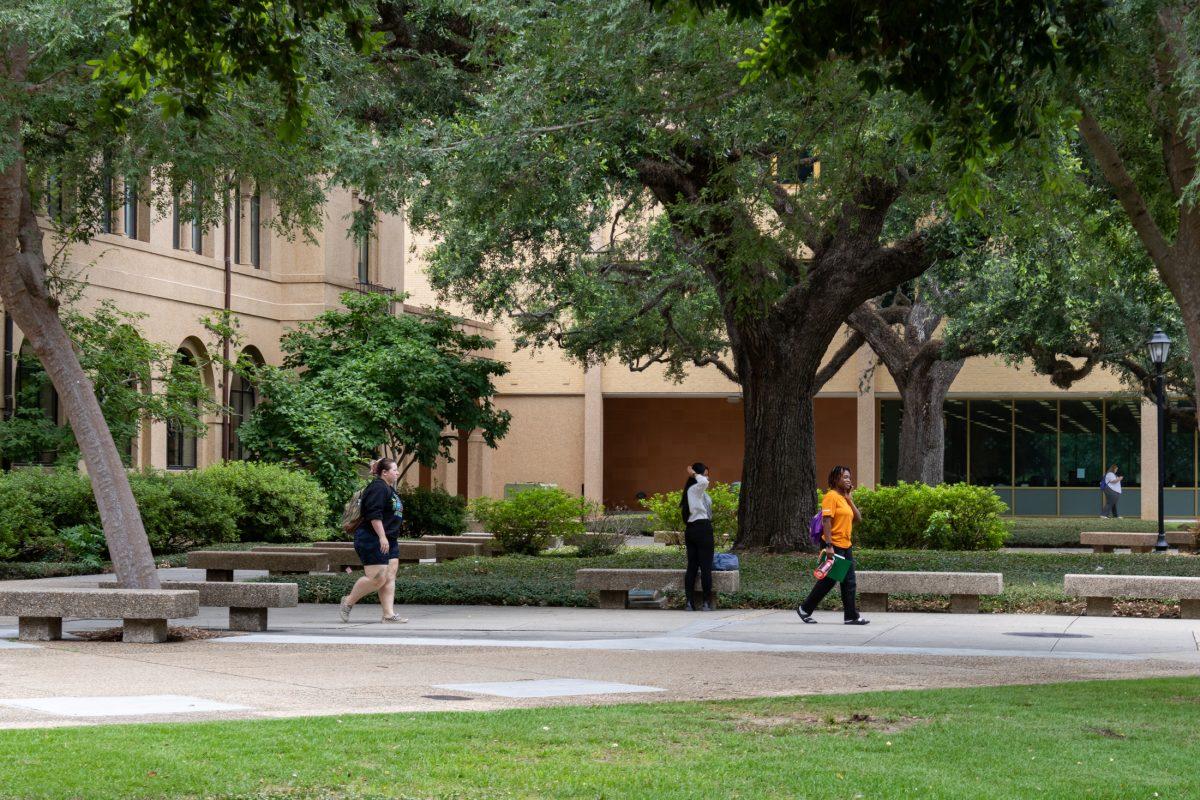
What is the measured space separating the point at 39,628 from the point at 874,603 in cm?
923

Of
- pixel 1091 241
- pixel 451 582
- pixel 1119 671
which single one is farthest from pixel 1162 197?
pixel 451 582

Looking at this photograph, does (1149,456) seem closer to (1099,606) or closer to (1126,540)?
(1126,540)

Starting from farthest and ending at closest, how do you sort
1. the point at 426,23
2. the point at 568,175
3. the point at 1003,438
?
the point at 1003,438 < the point at 426,23 < the point at 568,175

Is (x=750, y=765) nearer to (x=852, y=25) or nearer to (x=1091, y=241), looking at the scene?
(x=852, y=25)

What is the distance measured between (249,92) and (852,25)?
9.72m

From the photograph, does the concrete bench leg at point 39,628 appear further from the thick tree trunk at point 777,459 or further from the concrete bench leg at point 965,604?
the thick tree trunk at point 777,459

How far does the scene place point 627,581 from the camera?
1808 centimetres

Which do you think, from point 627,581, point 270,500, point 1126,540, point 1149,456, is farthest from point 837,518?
point 1149,456

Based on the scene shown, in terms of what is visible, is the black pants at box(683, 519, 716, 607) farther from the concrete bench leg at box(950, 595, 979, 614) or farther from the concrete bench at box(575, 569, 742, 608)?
the concrete bench leg at box(950, 595, 979, 614)

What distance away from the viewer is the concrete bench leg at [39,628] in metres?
14.5

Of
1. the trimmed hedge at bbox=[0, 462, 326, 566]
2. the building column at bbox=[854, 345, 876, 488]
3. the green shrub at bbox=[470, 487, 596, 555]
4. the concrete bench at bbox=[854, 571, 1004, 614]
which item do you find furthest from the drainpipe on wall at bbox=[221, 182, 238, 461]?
the building column at bbox=[854, 345, 876, 488]

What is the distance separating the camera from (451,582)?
64.2ft

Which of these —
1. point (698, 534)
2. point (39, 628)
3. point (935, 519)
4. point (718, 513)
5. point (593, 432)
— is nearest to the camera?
point (39, 628)

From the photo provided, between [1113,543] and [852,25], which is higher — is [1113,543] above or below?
below
